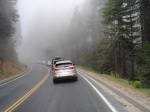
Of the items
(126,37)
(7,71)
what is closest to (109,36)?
(126,37)

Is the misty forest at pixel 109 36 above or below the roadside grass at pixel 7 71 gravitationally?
above

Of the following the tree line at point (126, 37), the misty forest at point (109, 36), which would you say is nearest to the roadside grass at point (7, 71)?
the misty forest at point (109, 36)

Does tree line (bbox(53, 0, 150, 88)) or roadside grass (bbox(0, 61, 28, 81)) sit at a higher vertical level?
tree line (bbox(53, 0, 150, 88))

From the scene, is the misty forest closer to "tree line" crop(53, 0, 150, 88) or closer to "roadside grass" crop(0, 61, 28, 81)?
"tree line" crop(53, 0, 150, 88)

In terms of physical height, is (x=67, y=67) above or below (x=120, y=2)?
below

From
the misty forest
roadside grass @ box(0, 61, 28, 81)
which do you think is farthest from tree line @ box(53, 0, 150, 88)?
roadside grass @ box(0, 61, 28, 81)

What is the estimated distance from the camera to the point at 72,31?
6550 centimetres

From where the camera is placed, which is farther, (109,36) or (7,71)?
(109,36)

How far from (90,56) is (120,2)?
945 inches

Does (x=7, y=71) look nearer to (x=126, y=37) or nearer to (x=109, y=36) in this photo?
(x=126, y=37)

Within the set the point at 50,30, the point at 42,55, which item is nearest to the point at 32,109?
the point at 50,30

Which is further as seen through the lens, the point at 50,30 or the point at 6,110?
the point at 50,30

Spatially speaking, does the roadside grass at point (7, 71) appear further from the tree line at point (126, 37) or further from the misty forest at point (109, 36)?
the tree line at point (126, 37)

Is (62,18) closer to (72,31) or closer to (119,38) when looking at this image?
(72,31)
